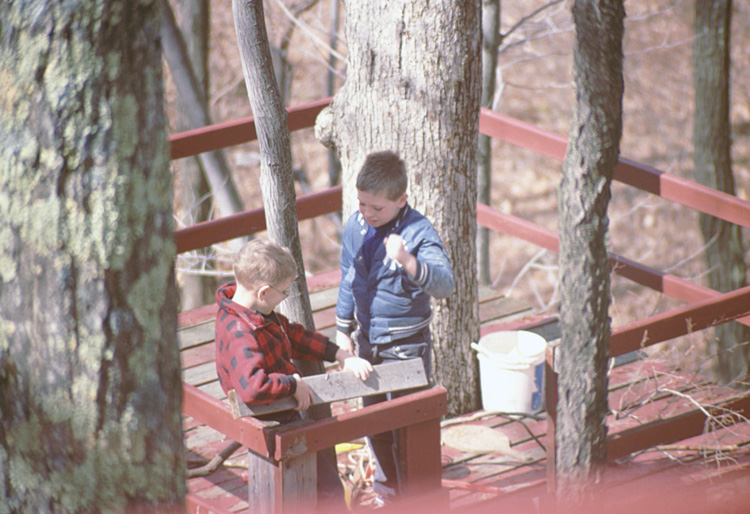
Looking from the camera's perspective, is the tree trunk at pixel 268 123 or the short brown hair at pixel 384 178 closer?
the tree trunk at pixel 268 123

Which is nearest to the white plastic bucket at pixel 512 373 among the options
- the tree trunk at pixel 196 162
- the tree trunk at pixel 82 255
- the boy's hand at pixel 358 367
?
the boy's hand at pixel 358 367

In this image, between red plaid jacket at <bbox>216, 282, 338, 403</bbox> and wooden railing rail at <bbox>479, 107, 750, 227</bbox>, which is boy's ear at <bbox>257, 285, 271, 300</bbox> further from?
wooden railing rail at <bbox>479, 107, 750, 227</bbox>

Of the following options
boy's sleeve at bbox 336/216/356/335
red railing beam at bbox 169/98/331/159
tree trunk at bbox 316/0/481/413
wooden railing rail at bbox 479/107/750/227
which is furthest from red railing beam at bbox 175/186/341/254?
boy's sleeve at bbox 336/216/356/335

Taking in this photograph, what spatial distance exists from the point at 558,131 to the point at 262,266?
13.8 m

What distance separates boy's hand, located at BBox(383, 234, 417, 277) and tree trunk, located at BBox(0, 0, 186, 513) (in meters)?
1.70

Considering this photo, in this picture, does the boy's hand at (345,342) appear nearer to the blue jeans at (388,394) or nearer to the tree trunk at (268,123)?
the blue jeans at (388,394)

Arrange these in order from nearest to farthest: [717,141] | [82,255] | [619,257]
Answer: [82,255], [619,257], [717,141]

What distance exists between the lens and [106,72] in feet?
4.93

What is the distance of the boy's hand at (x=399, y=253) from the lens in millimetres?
3271

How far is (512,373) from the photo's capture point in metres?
4.68

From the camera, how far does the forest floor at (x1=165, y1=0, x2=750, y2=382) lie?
48.5ft

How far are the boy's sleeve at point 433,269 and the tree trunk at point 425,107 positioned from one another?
0.88 meters

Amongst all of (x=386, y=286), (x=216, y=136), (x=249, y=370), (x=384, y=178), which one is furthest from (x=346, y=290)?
(x=216, y=136)

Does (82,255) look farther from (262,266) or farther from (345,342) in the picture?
(345,342)
